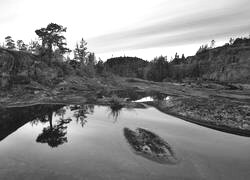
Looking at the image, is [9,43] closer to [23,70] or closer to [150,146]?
[23,70]

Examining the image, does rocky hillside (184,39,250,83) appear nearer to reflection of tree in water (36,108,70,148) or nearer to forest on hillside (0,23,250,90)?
forest on hillside (0,23,250,90)

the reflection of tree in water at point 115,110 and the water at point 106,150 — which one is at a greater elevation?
the reflection of tree in water at point 115,110

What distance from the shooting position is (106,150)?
666 inches

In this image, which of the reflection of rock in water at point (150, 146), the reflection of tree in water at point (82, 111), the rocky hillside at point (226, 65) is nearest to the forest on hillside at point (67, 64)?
the rocky hillside at point (226, 65)

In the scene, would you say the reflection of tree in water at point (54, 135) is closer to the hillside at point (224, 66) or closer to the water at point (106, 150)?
the water at point (106, 150)

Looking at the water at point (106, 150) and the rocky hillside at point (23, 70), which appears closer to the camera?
the water at point (106, 150)

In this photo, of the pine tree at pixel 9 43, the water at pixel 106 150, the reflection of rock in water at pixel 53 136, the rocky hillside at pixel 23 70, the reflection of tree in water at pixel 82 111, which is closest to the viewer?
the water at pixel 106 150

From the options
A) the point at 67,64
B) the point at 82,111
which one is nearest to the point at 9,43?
the point at 67,64

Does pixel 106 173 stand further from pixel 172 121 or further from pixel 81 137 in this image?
pixel 172 121

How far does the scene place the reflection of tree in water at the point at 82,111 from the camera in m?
27.3

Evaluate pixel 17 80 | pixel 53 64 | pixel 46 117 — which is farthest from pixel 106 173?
pixel 53 64

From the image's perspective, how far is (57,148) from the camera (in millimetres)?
17359

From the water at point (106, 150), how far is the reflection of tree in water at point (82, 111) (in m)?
0.27

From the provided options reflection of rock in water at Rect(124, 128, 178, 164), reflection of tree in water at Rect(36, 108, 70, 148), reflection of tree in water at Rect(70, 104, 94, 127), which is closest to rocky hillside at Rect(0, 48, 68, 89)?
reflection of tree in water at Rect(70, 104, 94, 127)
